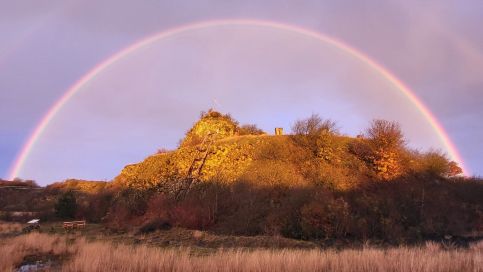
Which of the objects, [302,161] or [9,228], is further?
[9,228]

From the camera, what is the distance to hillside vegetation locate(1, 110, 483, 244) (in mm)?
34281

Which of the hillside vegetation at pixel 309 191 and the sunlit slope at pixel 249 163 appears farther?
the sunlit slope at pixel 249 163

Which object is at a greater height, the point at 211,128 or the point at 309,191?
the point at 211,128

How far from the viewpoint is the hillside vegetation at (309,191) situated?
3428cm

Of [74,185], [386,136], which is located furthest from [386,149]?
[74,185]

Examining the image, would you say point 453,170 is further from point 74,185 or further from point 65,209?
point 74,185

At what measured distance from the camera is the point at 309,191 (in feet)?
126

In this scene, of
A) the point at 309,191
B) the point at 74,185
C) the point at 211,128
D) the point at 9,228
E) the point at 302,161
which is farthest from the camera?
the point at 74,185

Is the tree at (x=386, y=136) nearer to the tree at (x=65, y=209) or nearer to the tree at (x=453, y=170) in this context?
the tree at (x=453, y=170)

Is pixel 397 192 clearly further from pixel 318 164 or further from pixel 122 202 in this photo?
pixel 122 202

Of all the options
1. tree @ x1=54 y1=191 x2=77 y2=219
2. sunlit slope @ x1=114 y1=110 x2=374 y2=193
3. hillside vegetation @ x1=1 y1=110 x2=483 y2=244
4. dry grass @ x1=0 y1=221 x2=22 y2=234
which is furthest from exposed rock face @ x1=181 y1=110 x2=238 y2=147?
dry grass @ x1=0 y1=221 x2=22 y2=234

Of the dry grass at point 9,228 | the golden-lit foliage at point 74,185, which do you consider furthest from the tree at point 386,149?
the golden-lit foliage at point 74,185

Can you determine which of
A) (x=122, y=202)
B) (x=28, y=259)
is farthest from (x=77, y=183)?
(x=28, y=259)

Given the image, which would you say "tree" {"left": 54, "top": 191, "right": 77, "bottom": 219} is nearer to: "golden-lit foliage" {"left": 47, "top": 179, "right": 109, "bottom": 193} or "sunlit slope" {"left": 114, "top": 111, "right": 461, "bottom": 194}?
"sunlit slope" {"left": 114, "top": 111, "right": 461, "bottom": 194}
